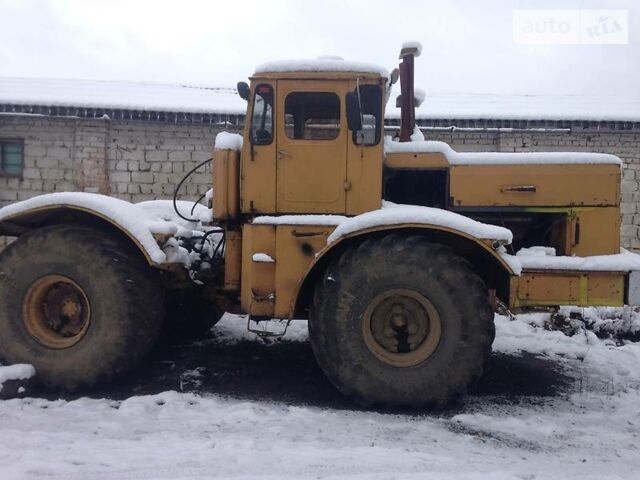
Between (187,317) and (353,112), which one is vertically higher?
(353,112)

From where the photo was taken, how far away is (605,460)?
3.29m

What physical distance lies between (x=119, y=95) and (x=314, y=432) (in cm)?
993

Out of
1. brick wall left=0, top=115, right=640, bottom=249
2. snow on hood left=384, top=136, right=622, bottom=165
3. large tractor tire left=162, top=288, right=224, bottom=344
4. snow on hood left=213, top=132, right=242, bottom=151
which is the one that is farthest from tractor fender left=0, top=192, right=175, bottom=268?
brick wall left=0, top=115, right=640, bottom=249

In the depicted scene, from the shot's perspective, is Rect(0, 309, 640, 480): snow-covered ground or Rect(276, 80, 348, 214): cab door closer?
Rect(0, 309, 640, 480): snow-covered ground

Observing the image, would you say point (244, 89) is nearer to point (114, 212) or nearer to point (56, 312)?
point (114, 212)

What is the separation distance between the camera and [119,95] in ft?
37.2

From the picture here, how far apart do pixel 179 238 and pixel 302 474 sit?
2928 mm

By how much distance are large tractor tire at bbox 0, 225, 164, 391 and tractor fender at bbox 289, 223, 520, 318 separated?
1.30 metres

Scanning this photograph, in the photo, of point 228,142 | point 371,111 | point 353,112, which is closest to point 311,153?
point 353,112

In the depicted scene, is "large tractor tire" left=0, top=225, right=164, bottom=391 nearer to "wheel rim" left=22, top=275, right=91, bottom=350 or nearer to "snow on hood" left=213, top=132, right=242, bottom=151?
"wheel rim" left=22, top=275, right=91, bottom=350

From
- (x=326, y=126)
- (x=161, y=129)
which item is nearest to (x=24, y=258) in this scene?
(x=326, y=126)

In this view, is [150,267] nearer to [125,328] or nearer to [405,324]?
[125,328]

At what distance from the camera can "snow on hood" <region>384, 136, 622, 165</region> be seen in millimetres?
4277

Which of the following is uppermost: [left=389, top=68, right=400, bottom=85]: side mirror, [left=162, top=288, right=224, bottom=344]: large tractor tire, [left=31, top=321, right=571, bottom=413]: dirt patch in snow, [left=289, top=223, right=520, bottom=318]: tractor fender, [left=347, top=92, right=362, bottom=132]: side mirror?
[left=389, top=68, right=400, bottom=85]: side mirror
